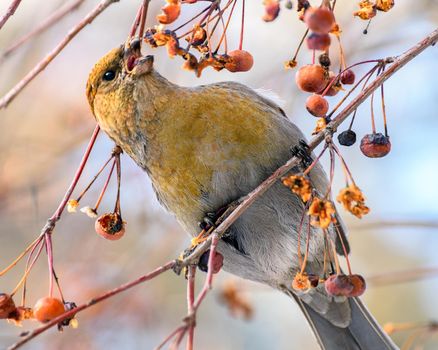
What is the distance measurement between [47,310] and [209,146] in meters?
1.10

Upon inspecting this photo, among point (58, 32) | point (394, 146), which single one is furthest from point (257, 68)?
point (58, 32)

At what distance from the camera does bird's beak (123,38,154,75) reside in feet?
9.49

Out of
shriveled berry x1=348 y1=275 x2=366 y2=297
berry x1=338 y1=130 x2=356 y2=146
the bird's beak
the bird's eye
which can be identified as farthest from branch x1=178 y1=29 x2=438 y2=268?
the bird's eye

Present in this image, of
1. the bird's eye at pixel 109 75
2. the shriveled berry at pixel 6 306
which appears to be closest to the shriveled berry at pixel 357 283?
the shriveled berry at pixel 6 306

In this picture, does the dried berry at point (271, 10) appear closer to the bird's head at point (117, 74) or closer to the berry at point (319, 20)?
the berry at point (319, 20)

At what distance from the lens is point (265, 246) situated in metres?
3.19

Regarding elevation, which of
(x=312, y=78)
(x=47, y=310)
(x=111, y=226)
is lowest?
(x=47, y=310)

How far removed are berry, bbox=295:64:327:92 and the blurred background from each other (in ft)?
2.90

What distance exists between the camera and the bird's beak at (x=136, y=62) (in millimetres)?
2891

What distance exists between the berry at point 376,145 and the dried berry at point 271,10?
516 mm

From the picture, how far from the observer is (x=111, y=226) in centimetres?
256

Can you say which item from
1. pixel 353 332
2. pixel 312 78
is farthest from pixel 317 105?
pixel 353 332

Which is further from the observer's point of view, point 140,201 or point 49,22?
point 140,201

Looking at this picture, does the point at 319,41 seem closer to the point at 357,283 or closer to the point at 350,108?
the point at 350,108
